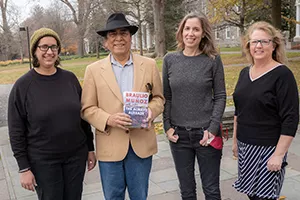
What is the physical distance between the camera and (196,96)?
2979 millimetres

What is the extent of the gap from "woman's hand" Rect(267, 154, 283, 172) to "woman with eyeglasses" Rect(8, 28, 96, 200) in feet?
5.33

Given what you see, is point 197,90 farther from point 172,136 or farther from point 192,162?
point 192,162

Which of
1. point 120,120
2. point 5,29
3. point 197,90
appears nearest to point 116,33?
point 120,120

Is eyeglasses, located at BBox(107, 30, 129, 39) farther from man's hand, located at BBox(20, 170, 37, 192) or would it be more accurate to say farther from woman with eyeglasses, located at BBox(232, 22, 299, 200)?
man's hand, located at BBox(20, 170, 37, 192)

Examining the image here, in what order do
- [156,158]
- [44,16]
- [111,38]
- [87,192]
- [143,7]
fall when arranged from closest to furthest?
[111,38], [87,192], [156,158], [143,7], [44,16]

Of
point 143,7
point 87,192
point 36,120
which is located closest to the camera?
point 36,120

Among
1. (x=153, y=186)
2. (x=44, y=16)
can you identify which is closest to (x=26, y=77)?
(x=153, y=186)

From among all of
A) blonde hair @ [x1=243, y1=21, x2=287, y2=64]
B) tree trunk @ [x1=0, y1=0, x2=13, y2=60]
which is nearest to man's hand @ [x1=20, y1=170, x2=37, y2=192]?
blonde hair @ [x1=243, y1=21, x2=287, y2=64]

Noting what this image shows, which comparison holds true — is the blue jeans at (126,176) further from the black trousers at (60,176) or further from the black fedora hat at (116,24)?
the black fedora hat at (116,24)

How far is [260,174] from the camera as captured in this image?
2.91m

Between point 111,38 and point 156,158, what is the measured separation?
3216 millimetres

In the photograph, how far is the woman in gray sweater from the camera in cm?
Result: 297

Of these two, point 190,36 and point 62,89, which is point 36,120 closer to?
point 62,89

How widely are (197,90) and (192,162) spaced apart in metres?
0.72
